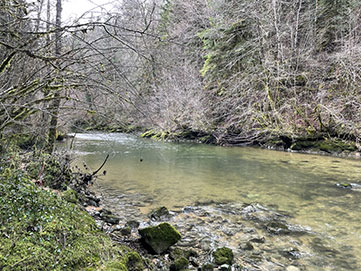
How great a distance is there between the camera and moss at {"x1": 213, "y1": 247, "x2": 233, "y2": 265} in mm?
3416

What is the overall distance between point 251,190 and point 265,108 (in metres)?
8.41

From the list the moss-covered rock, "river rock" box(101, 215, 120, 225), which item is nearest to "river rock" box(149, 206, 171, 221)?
"river rock" box(101, 215, 120, 225)

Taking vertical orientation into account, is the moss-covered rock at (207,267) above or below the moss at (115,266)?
below

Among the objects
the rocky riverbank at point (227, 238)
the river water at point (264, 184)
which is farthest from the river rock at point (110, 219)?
the river water at point (264, 184)

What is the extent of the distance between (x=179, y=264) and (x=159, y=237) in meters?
0.49

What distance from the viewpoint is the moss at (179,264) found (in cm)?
318

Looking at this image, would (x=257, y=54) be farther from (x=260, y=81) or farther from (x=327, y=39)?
(x=327, y=39)

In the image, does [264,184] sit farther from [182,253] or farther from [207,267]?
[207,267]

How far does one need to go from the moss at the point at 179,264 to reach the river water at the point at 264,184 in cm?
127

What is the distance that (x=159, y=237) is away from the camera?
3.61 m

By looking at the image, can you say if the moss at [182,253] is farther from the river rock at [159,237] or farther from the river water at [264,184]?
the river water at [264,184]

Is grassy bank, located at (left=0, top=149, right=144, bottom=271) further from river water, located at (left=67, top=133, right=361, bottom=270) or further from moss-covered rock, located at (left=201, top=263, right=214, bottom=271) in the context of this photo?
river water, located at (left=67, top=133, right=361, bottom=270)

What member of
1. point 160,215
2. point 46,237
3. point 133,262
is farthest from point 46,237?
point 160,215

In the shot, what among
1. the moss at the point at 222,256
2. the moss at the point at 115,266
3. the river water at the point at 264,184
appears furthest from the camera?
the river water at the point at 264,184
